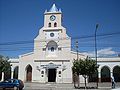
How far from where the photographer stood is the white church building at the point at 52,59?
50938mm

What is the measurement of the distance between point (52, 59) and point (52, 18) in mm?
9353

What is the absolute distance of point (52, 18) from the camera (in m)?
54.0

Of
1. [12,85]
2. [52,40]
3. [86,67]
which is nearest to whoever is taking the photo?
[12,85]

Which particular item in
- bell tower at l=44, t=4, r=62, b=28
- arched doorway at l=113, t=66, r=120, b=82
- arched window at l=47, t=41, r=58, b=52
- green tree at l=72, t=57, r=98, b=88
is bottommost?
arched doorway at l=113, t=66, r=120, b=82

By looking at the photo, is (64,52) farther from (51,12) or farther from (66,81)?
(51,12)

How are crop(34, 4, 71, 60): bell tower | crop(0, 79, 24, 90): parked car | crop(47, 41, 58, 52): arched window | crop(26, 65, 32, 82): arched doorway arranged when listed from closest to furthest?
crop(0, 79, 24, 90): parked car → crop(34, 4, 71, 60): bell tower → crop(47, 41, 58, 52): arched window → crop(26, 65, 32, 82): arched doorway

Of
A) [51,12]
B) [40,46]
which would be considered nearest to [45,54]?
[40,46]

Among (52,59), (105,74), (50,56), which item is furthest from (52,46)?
(105,74)

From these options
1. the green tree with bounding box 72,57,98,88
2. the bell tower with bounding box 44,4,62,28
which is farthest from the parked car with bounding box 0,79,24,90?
the bell tower with bounding box 44,4,62,28

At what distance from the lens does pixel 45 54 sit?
172 ft

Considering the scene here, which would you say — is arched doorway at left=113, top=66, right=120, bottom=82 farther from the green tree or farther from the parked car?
the parked car

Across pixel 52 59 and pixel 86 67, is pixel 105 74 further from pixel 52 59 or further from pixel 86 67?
pixel 86 67

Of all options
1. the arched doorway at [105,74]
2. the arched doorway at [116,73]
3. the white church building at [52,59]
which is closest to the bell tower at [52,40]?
the white church building at [52,59]

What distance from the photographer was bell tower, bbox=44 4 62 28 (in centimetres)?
5347
